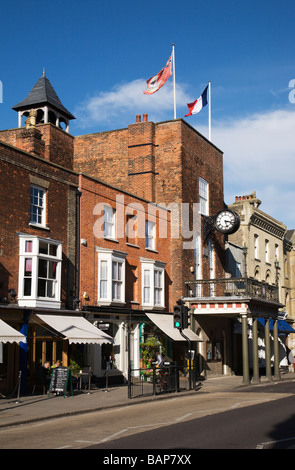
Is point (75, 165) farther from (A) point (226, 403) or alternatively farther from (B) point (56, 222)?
(A) point (226, 403)

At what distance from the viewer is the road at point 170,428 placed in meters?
10.8

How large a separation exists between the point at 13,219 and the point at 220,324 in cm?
1848

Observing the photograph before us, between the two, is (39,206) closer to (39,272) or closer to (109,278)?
(39,272)

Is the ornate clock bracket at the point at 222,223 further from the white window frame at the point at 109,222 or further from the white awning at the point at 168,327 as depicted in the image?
the white window frame at the point at 109,222

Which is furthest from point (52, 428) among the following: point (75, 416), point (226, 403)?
point (226, 403)

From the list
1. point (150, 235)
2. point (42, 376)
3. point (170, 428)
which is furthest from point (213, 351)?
point (170, 428)

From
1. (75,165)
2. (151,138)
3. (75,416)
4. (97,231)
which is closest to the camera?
(75,416)

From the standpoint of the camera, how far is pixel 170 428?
506 inches

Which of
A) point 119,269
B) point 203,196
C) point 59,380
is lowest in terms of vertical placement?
point 59,380

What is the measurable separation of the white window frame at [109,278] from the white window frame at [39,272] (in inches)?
133

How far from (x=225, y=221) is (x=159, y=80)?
953 centimetres

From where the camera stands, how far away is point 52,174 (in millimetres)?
24984

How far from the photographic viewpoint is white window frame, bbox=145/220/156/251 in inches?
1254

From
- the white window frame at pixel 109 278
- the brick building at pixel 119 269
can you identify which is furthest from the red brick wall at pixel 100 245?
the white window frame at pixel 109 278
